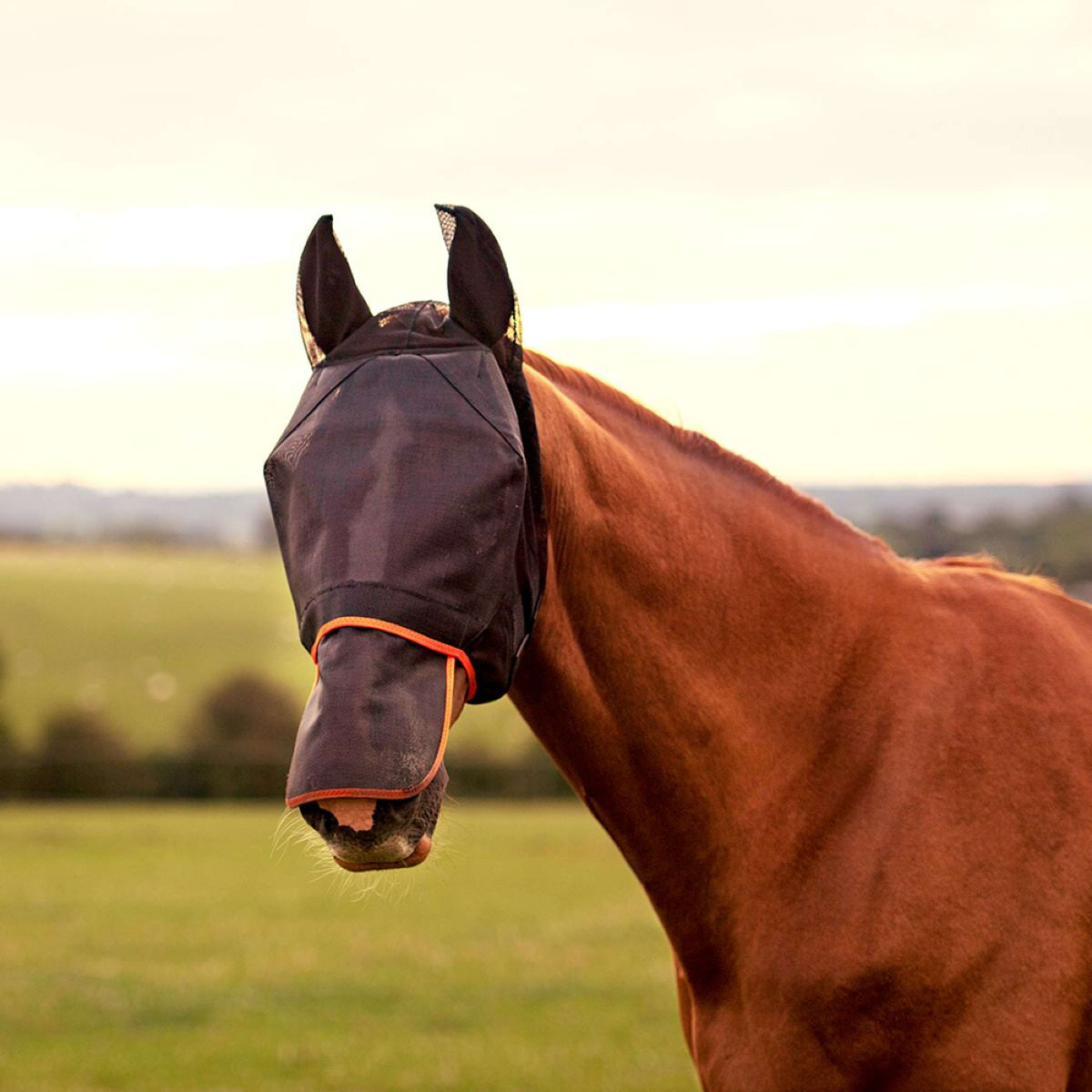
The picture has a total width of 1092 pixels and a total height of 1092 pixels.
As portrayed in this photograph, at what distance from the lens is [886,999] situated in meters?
3.43

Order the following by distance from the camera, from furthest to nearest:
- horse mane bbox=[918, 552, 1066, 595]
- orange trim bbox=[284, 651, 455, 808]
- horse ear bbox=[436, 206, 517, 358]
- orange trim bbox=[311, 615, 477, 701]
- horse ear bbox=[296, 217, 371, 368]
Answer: horse mane bbox=[918, 552, 1066, 595] < horse ear bbox=[296, 217, 371, 368] < horse ear bbox=[436, 206, 517, 358] < orange trim bbox=[311, 615, 477, 701] < orange trim bbox=[284, 651, 455, 808]

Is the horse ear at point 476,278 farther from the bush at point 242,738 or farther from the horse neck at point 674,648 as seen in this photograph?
the bush at point 242,738

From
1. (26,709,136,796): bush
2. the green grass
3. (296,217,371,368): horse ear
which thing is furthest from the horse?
(26,709,136,796): bush

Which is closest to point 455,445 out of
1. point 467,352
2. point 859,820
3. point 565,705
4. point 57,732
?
point 467,352

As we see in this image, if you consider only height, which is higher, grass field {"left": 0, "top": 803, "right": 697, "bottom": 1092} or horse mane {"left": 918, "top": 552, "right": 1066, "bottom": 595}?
horse mane {"left": 918, "top": 552, "right": 1066, "bottom": 595}

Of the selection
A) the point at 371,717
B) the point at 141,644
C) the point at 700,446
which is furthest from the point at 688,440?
the point at 141,644

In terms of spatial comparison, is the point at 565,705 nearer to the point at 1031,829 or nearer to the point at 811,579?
the point at 811,579

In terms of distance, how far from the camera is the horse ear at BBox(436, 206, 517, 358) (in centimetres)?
322

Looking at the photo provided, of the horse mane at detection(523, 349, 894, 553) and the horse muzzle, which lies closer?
the horse muzzle

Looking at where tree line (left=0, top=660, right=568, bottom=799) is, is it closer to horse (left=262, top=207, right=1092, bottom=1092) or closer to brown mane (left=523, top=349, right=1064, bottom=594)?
brown mane (left=523, top=349, right=1064, bottom=594)

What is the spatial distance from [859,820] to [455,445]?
138cm

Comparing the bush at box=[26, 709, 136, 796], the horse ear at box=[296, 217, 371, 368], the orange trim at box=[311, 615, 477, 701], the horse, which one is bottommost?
the bush at box=[26, 709, 136, 796]

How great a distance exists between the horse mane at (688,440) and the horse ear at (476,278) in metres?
0.45

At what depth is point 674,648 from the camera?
11.8 ft
